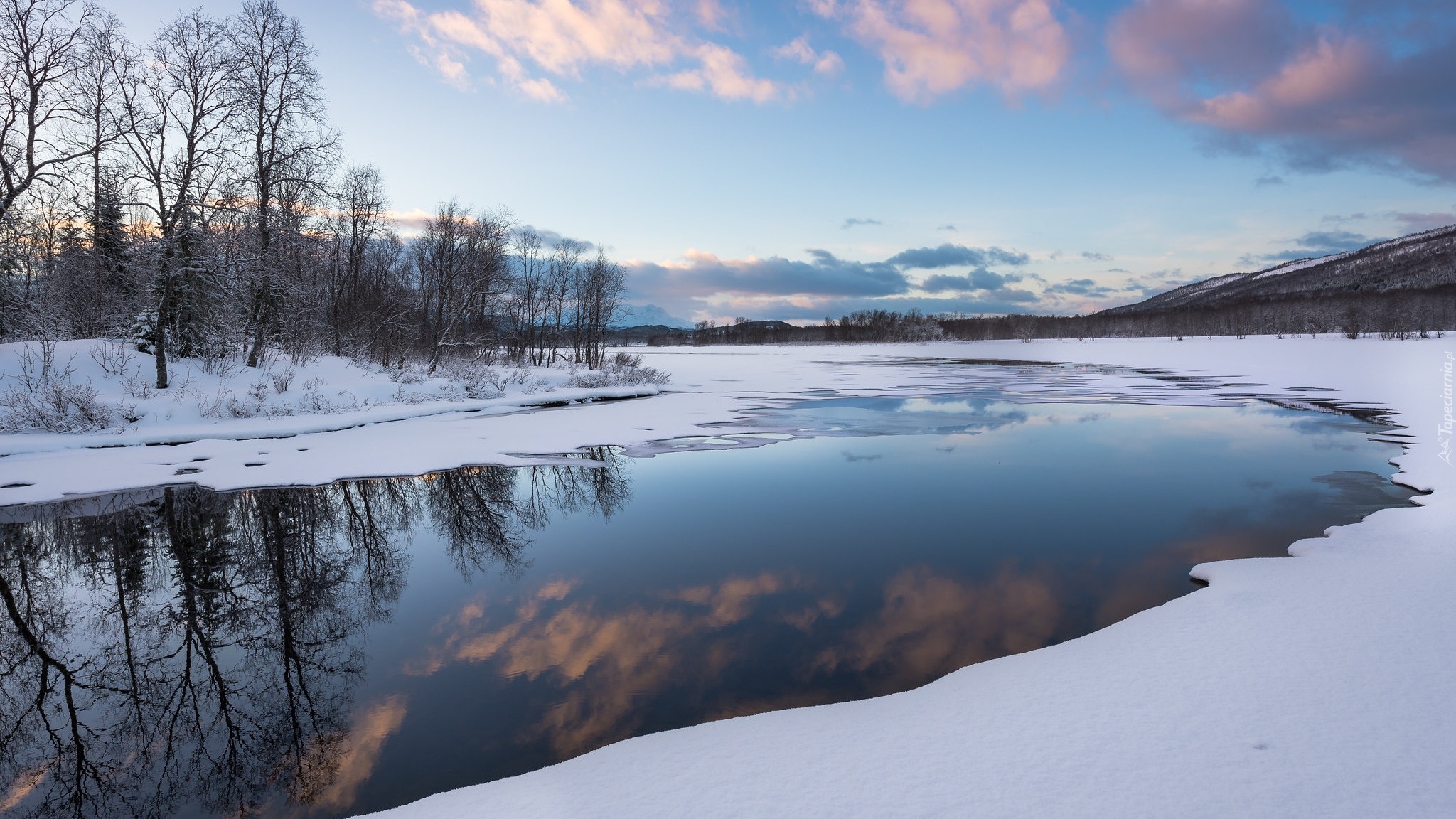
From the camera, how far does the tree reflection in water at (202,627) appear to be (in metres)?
3.67

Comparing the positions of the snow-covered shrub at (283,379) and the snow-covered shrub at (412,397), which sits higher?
the snow-covered shrub at (283,379)

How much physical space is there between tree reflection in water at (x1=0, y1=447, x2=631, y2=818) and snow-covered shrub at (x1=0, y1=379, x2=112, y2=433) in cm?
657

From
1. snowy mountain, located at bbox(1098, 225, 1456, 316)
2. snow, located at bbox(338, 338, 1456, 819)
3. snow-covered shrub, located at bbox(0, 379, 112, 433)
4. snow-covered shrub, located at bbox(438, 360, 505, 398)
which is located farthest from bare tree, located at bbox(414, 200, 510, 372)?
snowy mountain, located at bbox(1098, 225, 1456, 316)

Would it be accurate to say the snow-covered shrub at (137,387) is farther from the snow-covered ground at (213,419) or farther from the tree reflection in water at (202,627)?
the tree reflection in water at (202,627)

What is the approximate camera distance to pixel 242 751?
3.87 meters

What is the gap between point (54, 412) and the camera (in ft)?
46.8

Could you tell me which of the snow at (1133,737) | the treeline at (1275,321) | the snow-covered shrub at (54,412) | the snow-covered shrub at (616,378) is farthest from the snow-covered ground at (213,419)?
the treeline at (1275,321)

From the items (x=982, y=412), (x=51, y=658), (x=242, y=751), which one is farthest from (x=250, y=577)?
(x=982, y=412)

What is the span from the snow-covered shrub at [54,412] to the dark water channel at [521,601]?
6.72 metres

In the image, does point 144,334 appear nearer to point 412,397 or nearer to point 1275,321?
point 412,397

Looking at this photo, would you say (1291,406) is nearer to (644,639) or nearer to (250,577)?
(644,639)

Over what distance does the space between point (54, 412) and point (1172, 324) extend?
453ft

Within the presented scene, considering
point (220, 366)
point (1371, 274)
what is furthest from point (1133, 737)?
point (1371, 274)

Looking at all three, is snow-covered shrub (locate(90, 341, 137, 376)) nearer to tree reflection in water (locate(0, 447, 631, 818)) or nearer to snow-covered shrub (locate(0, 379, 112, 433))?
snow-covered shrub (locate(0, 379, 112, 433))
